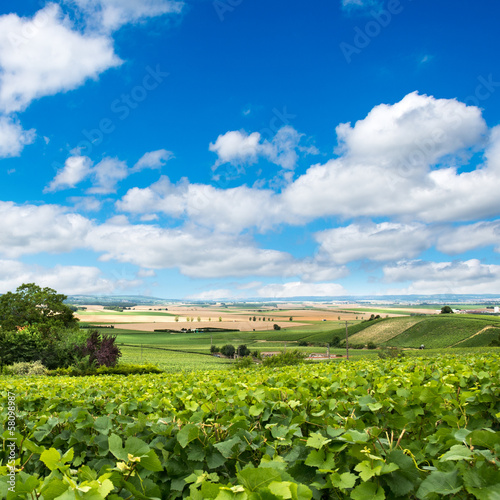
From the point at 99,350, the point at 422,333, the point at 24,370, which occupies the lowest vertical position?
the point at 422,333

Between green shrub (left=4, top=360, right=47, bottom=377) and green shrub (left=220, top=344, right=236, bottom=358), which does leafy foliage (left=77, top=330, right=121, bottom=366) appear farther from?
green shrub (left=220, top=344, right=236, bottom=358)

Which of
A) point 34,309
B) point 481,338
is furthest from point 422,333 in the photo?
point 34,309

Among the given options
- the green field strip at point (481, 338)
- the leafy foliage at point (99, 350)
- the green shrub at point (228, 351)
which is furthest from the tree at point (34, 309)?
the green field strip at point (481, 338)

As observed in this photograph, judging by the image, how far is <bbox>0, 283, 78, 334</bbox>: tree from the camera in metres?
48.3

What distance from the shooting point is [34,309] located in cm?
5019

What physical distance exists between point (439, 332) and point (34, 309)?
7858cm

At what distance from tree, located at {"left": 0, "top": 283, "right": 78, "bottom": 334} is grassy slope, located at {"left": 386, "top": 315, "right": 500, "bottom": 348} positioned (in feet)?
210

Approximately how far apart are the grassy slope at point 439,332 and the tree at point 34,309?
64.1 metres

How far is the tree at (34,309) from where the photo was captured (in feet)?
159

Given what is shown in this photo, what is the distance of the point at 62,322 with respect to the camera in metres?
50.3

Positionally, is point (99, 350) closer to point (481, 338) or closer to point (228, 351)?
point (228, 351)

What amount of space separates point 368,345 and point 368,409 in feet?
277

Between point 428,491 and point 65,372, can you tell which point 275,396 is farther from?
point 65,372
